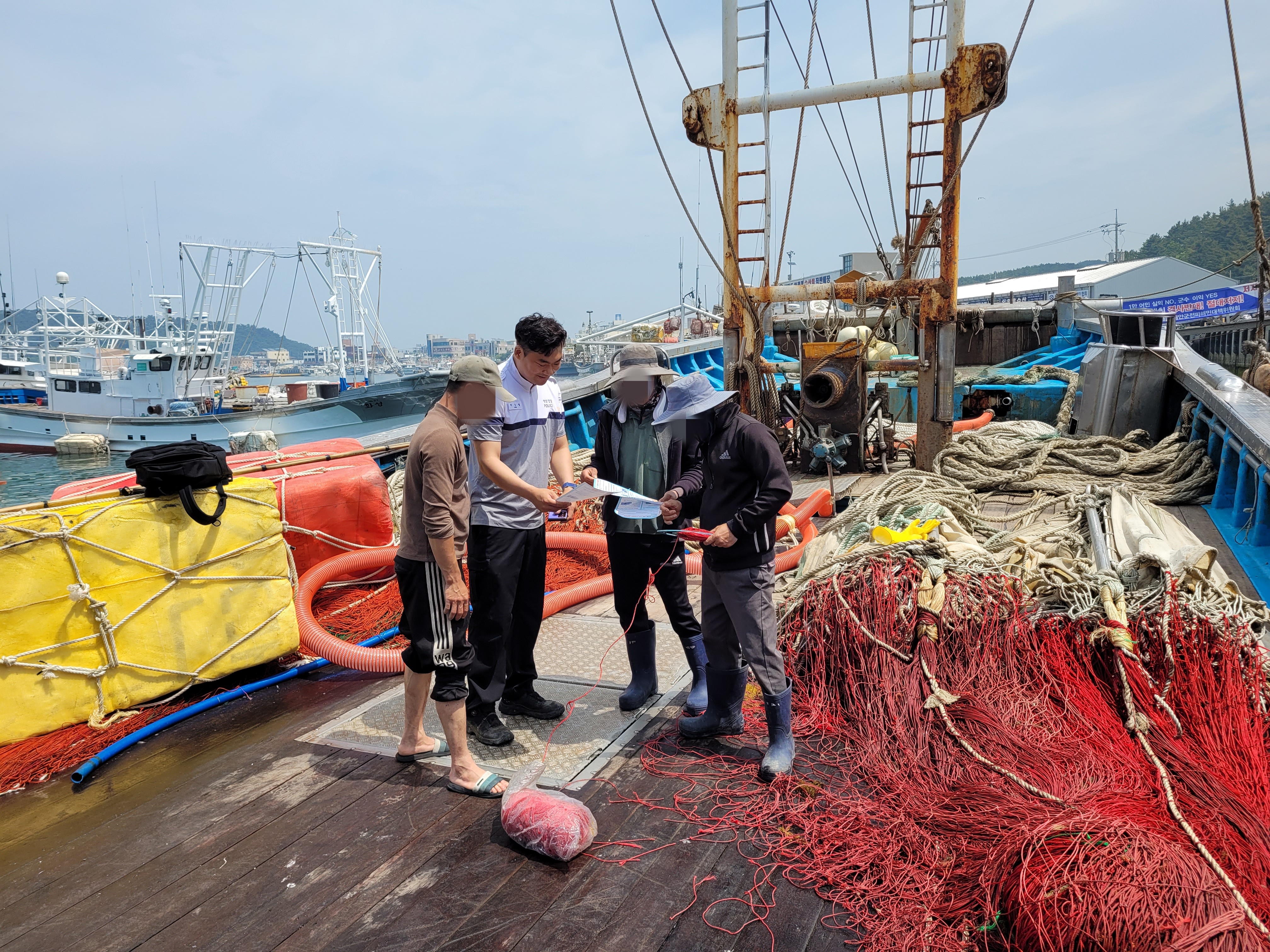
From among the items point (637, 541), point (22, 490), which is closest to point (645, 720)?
point (637, 541)

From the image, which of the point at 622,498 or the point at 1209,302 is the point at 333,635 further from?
the point at 1209,302

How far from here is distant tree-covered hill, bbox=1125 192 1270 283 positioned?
227 feet

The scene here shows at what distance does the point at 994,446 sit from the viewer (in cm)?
738

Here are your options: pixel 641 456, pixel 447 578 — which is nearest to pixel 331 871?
pixel 447 578

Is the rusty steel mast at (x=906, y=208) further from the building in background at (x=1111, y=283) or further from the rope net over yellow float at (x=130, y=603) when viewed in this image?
the building in background at (x=1111, y=283)

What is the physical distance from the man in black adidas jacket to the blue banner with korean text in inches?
652

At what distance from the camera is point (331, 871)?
244 centimetres

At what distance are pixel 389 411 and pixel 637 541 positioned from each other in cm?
2483

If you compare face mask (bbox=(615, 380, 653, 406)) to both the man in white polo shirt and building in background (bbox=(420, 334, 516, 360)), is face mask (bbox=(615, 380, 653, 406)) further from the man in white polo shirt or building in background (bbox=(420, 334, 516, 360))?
building in background (bbox=(420, 334, 516, 360))

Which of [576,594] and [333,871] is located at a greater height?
[576,594]

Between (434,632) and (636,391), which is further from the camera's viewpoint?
(636,391)

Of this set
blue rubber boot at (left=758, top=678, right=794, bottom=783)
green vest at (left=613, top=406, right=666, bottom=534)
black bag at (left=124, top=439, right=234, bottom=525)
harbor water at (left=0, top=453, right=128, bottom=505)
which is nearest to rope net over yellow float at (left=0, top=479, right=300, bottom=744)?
black bag at (left=124, top=439, right=234, bottom=525)

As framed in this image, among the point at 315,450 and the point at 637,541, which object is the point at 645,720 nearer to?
the point at 637,541

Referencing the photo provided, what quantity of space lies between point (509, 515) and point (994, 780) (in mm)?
2007
